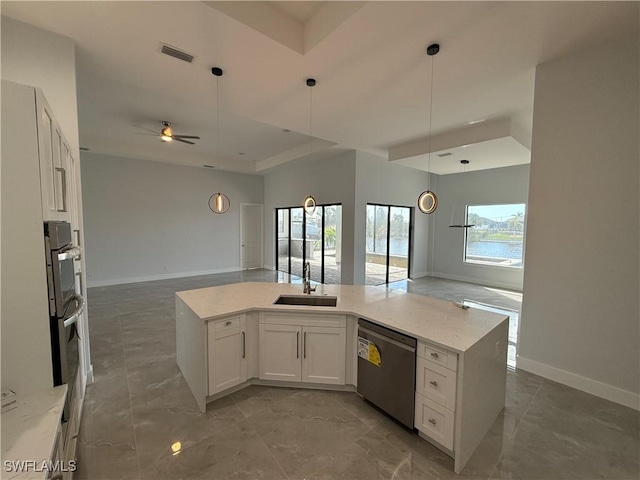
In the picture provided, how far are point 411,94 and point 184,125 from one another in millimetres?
4226

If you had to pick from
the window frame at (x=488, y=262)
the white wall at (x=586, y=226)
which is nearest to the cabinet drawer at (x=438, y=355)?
the white wall at (x=586, y=226)

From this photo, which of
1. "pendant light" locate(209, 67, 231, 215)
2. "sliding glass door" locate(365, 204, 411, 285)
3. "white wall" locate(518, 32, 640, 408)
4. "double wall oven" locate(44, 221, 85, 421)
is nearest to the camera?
"double wall oven" locate(44, 221, 85, 421)

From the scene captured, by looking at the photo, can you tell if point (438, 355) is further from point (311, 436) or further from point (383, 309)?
point (311, 436)

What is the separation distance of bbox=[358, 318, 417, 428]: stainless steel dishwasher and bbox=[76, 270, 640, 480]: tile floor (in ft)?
0.57

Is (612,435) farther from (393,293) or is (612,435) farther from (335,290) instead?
(335,290)

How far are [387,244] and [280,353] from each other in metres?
5.42

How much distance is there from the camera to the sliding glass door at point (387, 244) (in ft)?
23.0

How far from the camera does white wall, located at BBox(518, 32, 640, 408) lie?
2438 mm

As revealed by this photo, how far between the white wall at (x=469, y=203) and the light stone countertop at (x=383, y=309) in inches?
211

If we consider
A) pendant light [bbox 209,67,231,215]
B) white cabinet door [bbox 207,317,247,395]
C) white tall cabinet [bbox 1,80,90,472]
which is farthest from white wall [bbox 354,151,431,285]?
white tall cabinet [bbox 1,80,90,472]

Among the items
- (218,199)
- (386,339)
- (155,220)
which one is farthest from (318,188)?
(386,339)

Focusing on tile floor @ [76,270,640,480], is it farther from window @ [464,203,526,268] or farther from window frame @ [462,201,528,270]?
window @ [464,203,526,268]

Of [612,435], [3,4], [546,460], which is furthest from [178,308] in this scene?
[612,435]

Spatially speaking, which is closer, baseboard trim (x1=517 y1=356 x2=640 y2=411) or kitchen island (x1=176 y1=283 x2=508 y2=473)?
kitchen island (x1=176 y1=283 x2=508 y2=473)
